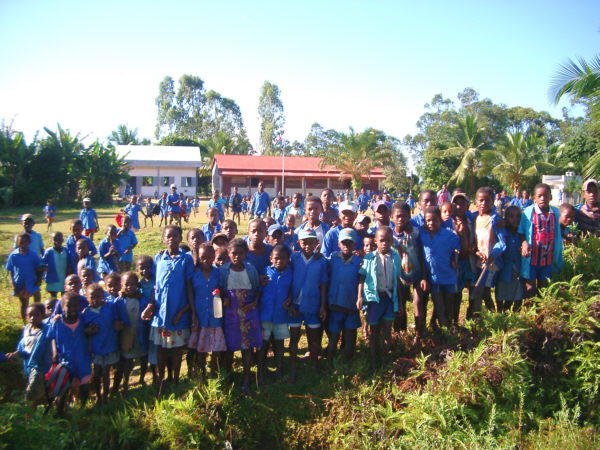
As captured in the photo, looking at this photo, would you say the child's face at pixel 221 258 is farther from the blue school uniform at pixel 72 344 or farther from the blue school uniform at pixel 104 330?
the blue school uniform at pixel 72 344

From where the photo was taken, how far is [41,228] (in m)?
17.2

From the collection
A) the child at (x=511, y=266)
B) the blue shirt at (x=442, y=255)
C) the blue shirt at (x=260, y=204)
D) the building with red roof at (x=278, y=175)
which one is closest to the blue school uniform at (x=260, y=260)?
the blue shirt at (x=442, y=255)

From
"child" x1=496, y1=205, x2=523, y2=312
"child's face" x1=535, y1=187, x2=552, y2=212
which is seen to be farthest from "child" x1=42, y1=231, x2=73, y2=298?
"child's face" x1=535, y1=187, x2=552, y2=212

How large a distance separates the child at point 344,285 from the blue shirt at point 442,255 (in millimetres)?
798

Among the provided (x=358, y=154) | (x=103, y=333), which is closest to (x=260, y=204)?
(x=103, y=333)

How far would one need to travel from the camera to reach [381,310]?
4.43 m

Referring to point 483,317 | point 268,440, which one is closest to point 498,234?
point 483,317

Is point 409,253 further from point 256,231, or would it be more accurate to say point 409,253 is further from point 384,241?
point 256,231

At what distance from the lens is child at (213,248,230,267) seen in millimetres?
4496

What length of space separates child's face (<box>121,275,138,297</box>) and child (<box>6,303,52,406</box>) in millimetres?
778

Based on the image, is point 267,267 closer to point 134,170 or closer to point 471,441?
point 471,441

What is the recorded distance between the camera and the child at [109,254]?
6969mm

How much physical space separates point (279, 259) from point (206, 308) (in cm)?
87

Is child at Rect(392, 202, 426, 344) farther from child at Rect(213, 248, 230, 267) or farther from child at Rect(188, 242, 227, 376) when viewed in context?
child at Rect(188, 242, 227, 376)
